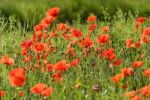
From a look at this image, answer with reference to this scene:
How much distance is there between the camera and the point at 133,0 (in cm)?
888

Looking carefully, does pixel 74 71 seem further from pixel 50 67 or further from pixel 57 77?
pixel 57 77

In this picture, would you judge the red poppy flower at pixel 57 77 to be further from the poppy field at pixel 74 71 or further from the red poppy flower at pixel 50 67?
the red poppy flower at pixel 50 67

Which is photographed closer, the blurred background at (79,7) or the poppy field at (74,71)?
the poppy field at (74,71)

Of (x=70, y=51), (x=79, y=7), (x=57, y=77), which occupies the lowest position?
(x=57, y=77)

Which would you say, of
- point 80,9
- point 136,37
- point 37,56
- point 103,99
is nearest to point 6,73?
point 37,56

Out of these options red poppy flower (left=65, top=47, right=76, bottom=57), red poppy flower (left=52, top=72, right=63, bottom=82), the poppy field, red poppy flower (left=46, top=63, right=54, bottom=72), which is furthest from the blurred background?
red poppy flower (left=52, top=72, right=63, bottom=82)

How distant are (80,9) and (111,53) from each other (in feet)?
15.8

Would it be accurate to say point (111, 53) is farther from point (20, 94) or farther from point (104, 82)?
point (20, 94)

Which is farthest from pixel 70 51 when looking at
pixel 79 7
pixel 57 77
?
pixel 79 7

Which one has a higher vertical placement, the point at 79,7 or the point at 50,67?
the point at 79,7

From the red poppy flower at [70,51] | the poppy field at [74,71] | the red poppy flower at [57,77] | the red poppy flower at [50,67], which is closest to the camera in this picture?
the poppy field at [74,71]

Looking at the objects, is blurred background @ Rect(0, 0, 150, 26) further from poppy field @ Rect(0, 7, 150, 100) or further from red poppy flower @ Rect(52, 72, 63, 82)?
red poppy flower @ Rect(52, 72, 63, 82)

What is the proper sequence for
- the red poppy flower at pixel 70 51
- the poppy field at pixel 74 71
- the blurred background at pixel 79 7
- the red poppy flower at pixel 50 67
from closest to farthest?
the poppy field at pixel 74 71 < the red poppy flower at pixel 50 67 < the red poppy flower at pixel 70 51 < the blurred background at pixel 79 7

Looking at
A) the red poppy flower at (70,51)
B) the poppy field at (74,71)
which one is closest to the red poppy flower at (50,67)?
the poppy field at (74,71)
